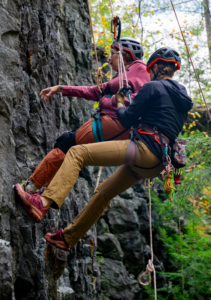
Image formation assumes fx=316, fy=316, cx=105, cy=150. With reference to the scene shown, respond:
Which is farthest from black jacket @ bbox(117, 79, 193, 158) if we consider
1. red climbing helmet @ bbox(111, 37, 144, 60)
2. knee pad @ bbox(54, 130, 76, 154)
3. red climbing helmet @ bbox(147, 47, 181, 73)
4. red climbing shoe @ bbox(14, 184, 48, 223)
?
red climbing shoe @ bbox(14, 184, 48, 223)

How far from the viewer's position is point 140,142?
3297 mm

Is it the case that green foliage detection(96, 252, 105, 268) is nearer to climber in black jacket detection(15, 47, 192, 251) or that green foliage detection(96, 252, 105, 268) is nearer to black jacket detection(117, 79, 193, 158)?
climber in black jacket detection(15, 47, 192, 251)

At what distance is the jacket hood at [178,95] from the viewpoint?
3.33 meters

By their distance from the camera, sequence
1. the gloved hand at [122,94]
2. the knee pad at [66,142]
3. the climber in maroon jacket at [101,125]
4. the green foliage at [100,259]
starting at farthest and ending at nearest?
the green foliage at [100,259] → the knee pad at [66,142] → the climber in maroon jacket at [101,125] → the gloved hand at [122,94]

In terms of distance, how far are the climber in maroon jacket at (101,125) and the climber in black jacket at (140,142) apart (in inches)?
9.7

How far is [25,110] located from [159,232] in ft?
29.2

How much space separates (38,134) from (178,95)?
6.58 ft

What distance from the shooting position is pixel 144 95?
10.6 feet

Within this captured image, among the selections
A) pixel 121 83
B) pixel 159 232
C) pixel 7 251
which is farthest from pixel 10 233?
pixel 159 232

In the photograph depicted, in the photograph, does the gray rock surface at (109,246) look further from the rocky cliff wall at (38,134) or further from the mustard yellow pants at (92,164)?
the mustard yellow pants at (92,164)


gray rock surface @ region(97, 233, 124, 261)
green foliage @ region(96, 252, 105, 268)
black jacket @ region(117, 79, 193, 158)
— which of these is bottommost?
green foliage @ region(96, 252, 105, 268)

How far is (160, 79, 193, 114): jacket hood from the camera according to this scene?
333 cm

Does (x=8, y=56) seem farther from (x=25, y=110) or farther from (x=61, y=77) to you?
(x=61, y=77)

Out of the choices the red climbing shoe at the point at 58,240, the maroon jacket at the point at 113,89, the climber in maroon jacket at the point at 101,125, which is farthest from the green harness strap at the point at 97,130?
the red climbing shoe at the point at 58,240
